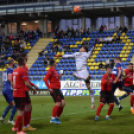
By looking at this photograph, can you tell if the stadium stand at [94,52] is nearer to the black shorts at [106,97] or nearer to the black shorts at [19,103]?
the black shorts at [106,97]

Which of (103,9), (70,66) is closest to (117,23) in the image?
(103,9)

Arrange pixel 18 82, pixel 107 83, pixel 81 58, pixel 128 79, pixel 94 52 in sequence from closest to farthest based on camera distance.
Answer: pixel 18 82, pixel 107 83, pixel 81 58, pixel 128 79, pixel 94 52

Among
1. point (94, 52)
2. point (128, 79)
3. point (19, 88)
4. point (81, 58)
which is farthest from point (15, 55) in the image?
point (19, 88)

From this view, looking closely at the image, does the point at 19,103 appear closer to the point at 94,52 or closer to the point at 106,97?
the point at 106,97

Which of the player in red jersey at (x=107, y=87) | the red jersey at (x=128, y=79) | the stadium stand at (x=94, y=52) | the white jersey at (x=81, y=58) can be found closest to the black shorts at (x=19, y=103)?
the player in red jersey at (x=107, y=87)

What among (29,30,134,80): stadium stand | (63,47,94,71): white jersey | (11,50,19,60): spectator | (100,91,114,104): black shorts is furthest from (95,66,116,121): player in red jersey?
(11,50,19,60): spectator

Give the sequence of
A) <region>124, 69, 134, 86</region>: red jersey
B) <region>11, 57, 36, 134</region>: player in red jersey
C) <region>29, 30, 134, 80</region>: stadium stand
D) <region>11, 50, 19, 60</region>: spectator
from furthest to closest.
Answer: <region>11, 50, 19, 60</region>: spectator < <region>29, 30, 134, 80</region>: stadium stand < <region>124, 69, 134, 86</region>: red jersey < <region>11, 57, 36, 134</region>: player in red jersey

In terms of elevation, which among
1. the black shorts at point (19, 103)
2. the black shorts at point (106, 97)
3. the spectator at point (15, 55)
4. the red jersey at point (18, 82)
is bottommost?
the black shorts at point (106, 97)

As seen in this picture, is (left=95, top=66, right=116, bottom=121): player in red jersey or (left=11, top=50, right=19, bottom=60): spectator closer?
(left=95, top=66, right=116, bottom=121): player in red jersey

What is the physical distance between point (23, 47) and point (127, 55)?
37.0 feet

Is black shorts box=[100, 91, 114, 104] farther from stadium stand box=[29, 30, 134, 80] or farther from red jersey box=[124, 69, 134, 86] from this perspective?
stadium stand box=[29, 30, 134, 80]

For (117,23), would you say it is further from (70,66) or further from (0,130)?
(0,130)

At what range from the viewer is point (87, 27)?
35812 millimetres

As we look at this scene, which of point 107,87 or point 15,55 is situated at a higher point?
point 15,55
